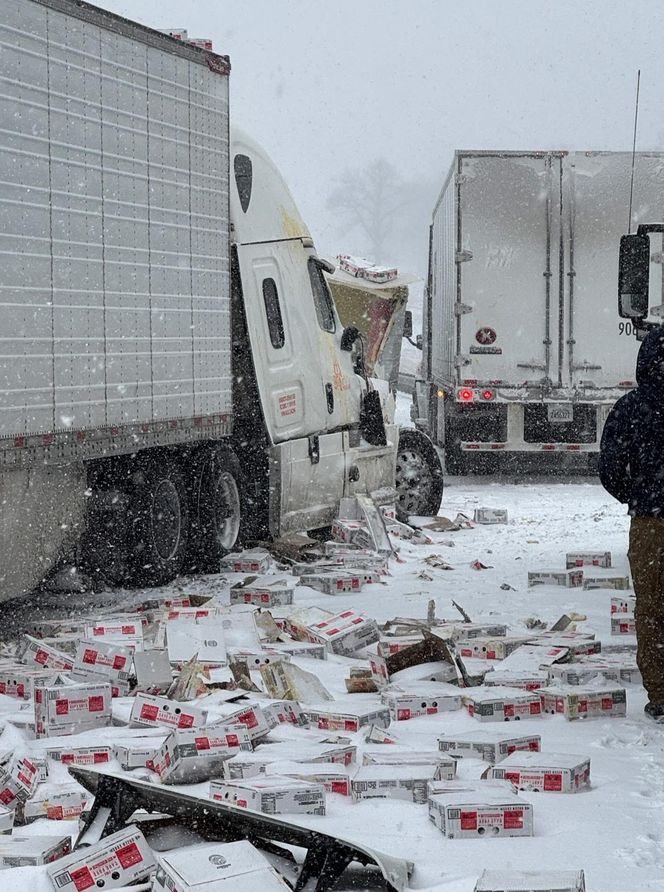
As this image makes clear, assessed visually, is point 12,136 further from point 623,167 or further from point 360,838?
point 623,167

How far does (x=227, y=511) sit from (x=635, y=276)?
4260 millimetres

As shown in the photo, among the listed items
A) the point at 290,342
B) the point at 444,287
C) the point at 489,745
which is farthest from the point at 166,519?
the point at 444,287

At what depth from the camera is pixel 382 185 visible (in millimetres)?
91812

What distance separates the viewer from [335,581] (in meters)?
10.8

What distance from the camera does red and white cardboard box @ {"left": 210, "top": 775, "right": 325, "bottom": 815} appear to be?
5.17 m

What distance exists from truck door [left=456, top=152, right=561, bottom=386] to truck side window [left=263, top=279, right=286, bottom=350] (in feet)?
18.7

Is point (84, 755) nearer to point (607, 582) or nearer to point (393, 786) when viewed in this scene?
point (393, 786)

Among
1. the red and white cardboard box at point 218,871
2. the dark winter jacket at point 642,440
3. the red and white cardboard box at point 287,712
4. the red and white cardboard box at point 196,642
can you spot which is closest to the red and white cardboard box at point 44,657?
the red and white cardboard box at point 196,642

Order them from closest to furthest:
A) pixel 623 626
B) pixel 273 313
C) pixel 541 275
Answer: pixel 623 626 < pixel 273 313 < pixel 541 275

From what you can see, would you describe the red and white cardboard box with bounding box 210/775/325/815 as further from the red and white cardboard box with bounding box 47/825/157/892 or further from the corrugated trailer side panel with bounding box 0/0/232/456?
the corrugated trailer side panel with bounding box 0/0/232/456

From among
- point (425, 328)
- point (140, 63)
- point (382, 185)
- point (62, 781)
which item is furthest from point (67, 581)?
point (382, 185)

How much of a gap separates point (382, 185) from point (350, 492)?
263 ft

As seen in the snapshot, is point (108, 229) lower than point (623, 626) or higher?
higher

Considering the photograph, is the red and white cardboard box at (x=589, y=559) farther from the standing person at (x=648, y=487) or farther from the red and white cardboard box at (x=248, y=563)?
the standing person at (x=648, y=487)
